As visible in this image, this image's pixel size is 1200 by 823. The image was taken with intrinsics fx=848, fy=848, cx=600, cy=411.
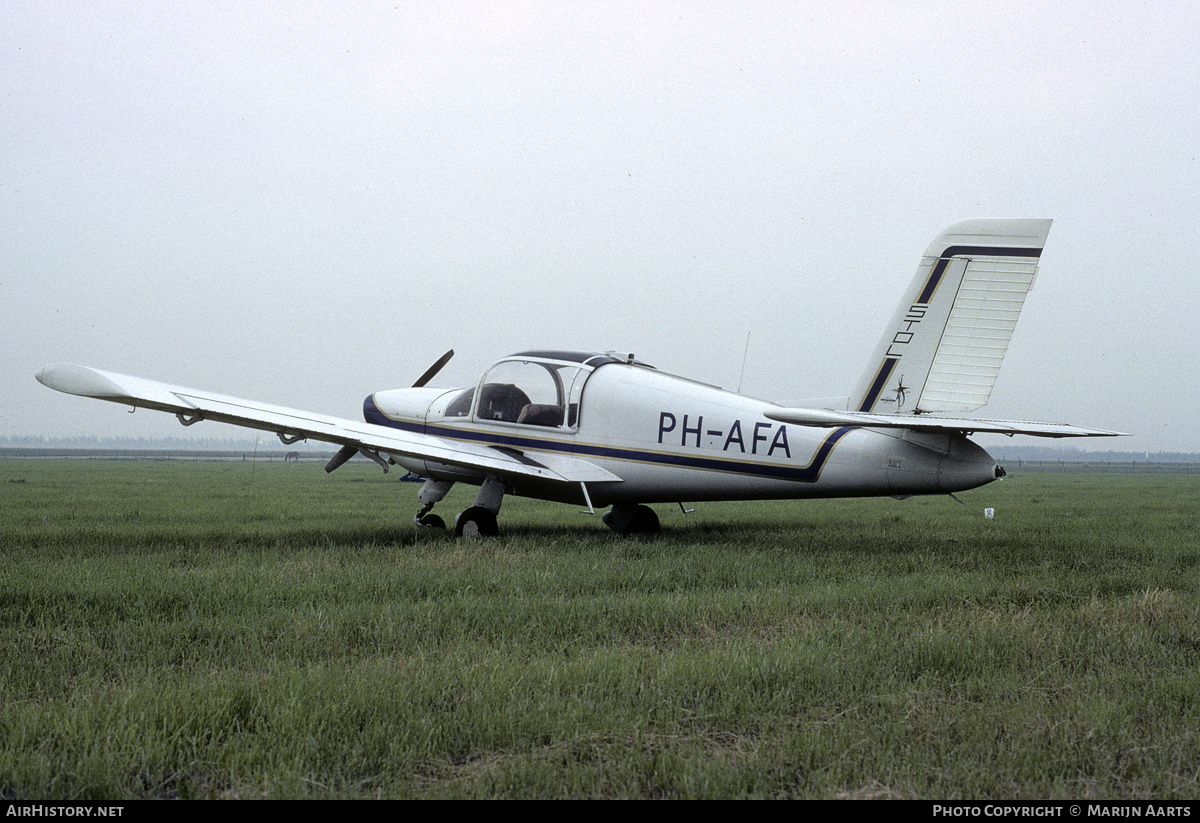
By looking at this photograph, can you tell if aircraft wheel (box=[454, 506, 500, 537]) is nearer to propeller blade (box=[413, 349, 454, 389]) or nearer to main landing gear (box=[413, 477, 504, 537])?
main landing gear (box=[413, 477, 504, 537])

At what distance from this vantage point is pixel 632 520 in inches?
475

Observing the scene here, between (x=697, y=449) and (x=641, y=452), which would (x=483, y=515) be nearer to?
(x=641, y=452)

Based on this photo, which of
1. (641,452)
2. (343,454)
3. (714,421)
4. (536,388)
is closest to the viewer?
(714,421)

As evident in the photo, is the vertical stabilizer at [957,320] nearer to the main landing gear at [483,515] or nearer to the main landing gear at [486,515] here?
the main landing gear at [486,515]

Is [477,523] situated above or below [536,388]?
below

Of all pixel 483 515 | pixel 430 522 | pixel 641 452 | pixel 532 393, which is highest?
pixel 532 393

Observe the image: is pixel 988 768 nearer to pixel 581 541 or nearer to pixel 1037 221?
pixel 581 541

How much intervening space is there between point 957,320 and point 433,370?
7.83 meters

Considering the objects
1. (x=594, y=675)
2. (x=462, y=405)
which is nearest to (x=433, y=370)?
(x=462, y=405)

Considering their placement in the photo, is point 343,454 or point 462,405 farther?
point 462,405

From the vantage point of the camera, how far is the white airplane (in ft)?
30.0

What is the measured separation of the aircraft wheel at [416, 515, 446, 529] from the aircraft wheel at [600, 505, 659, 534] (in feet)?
7.71

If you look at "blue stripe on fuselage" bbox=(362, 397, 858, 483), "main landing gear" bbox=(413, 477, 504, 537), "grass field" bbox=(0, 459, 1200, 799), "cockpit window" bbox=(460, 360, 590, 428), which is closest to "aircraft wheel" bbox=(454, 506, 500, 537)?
"main landing gear" bbox=(413, 477, 504, 537)

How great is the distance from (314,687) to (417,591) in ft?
8.44
